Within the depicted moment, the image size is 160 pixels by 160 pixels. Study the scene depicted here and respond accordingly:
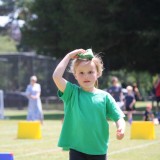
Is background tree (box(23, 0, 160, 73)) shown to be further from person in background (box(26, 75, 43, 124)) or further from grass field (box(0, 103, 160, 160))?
grass field (box(0, 103, 160, 160))

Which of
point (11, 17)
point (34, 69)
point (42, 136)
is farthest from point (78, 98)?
point (11, 17)

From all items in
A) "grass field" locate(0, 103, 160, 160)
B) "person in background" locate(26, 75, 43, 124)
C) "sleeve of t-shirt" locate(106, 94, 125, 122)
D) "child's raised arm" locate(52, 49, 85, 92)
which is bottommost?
"grass field" locate(0, 103, 160, 160)

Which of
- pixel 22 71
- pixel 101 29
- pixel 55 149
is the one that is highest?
pixel 101 29

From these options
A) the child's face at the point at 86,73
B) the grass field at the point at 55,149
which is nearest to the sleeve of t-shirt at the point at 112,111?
the child's face at the point at 86,73

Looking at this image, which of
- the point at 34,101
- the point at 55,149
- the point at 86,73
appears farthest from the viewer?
the point at 34,101

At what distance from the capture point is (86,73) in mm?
6879

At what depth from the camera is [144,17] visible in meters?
37.1

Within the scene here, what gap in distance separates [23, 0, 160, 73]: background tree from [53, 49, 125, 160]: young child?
27716 millimetres

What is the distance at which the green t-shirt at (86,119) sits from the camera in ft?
22.6

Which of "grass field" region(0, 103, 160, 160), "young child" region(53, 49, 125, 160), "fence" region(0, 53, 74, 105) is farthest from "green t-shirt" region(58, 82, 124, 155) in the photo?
"fence" region(0, 53, 74, 105)

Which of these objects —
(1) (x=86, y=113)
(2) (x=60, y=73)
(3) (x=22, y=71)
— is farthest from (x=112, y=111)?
(3) (x=22, y=71)

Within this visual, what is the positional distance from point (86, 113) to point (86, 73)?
0.44 meters

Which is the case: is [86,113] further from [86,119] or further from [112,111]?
[112,111]

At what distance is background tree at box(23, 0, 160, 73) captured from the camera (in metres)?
36.6
